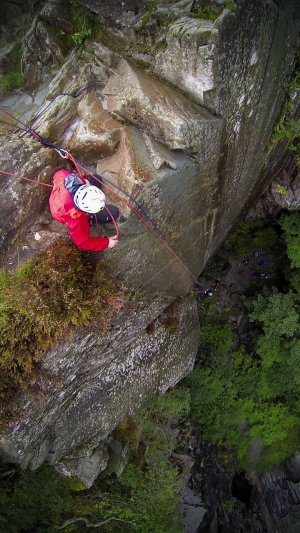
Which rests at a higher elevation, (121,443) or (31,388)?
(31,388)

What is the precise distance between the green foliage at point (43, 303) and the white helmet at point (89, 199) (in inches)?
41.5

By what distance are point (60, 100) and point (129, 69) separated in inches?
39.3

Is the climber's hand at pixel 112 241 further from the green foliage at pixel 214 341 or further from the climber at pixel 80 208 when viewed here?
the green foliage at pixel 214 341

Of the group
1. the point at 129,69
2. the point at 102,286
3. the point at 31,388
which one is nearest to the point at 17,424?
the point at 31,388

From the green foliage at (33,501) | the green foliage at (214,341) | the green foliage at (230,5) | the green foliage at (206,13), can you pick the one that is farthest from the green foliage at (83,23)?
the green foliage at (214,341)

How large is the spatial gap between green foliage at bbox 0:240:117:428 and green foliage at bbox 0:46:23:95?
2.87 m

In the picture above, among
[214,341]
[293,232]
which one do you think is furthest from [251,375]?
[293,232]

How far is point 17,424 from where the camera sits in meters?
5.81

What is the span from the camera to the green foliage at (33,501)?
25.7 feet

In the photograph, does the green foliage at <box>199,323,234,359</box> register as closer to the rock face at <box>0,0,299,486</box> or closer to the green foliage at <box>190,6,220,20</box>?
the rock face at <box>0,0,299,486</box>

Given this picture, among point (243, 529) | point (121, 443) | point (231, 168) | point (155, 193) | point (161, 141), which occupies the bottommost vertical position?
point (243, 529)

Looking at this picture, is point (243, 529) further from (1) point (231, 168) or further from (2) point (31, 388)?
(1) point (231, 168)

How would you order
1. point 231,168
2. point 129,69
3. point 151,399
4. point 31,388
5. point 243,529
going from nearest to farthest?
point 129,69 → point 31,388 → point 231,168 → point 151,399 → point 243,529

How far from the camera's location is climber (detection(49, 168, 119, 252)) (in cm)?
423
